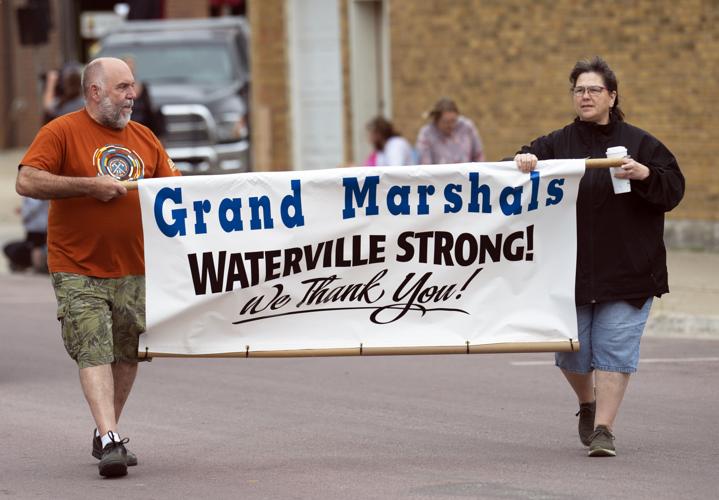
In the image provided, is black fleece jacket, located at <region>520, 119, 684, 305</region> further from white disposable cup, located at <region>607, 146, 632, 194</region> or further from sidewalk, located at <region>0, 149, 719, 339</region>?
sidewalk, located at <region>0, 149, 719, 339</region>

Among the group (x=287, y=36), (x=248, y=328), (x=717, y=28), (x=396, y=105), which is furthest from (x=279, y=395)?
(x=287, y=36)

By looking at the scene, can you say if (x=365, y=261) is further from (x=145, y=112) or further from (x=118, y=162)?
(x=145, y=112)

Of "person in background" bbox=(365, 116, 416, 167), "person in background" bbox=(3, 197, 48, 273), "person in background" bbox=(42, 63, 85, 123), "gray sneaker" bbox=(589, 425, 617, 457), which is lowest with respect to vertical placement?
"person in background" bbox=(3, 197, 48, 273)

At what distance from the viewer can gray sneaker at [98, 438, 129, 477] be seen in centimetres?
785

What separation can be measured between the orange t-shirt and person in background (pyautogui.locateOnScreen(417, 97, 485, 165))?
28.8 feet

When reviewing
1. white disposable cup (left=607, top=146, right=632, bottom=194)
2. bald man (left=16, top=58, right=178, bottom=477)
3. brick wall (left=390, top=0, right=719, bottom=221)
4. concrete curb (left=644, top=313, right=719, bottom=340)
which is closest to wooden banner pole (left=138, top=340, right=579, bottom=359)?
bald man (left=16, top=58, right=178, bottom=477)

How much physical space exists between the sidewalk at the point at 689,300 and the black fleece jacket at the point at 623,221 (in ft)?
16.7

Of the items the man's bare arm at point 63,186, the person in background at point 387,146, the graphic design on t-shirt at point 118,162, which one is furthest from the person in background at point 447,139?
the man's bare arm at point 63,186

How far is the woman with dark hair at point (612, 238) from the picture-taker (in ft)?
26.7

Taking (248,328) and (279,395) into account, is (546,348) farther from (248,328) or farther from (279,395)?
(279,395)

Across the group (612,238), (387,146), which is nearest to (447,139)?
(387,146)

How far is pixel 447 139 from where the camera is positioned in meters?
16.8

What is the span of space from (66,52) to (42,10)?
2.83ft

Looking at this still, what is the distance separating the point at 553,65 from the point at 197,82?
21.9ft
